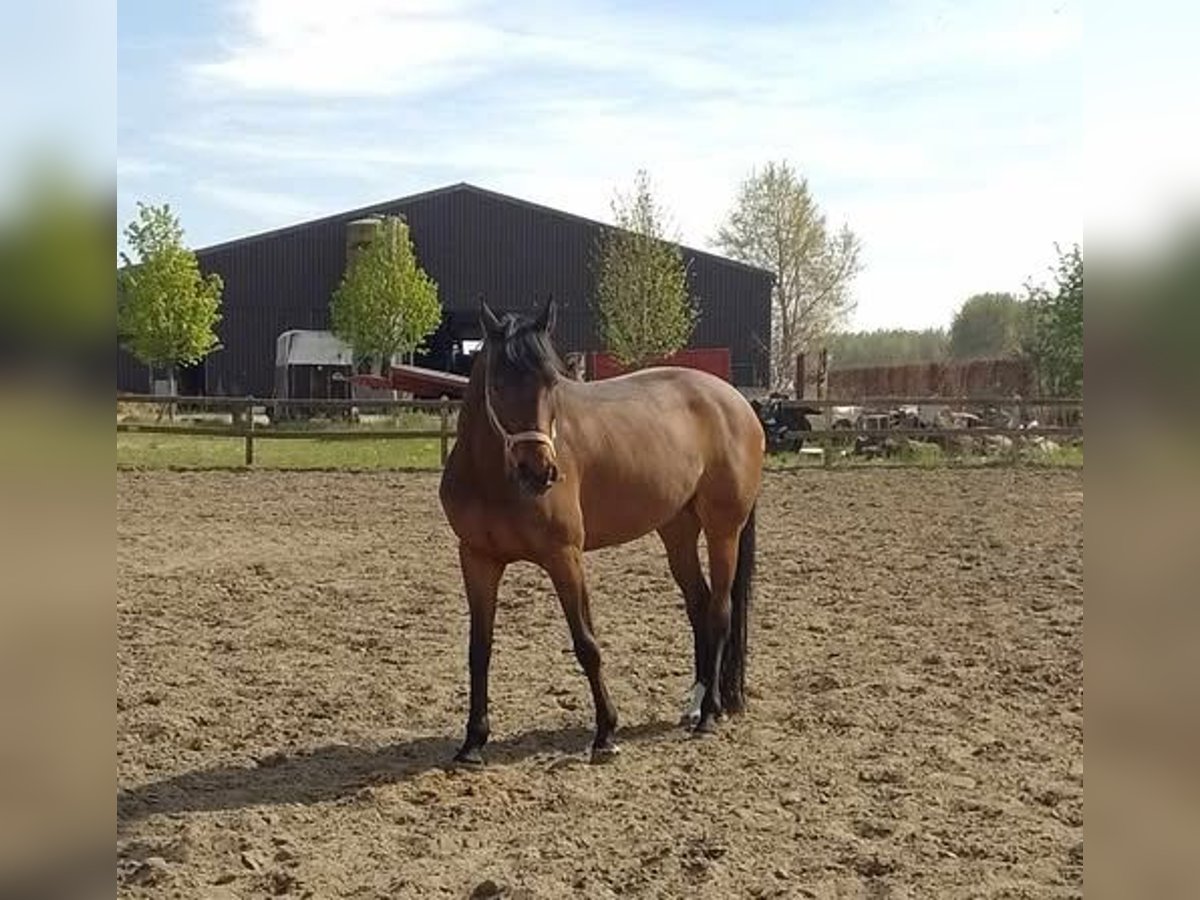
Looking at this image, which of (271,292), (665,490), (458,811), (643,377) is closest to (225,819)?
(458,811)

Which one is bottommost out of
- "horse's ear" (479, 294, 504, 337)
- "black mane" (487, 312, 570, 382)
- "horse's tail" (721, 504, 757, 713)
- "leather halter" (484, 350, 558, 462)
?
"horse's tail" (721, 504, 757, 713)

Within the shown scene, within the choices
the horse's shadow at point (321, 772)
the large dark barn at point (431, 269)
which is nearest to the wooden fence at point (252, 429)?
the horse's shadow at point (321, 772)

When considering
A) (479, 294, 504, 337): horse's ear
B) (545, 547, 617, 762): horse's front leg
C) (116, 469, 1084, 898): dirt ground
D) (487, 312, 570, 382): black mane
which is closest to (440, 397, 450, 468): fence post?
(116, 469, 1084, 898): dirt ground

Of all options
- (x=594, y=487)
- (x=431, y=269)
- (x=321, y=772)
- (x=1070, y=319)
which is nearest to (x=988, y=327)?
(x=431, y=269)

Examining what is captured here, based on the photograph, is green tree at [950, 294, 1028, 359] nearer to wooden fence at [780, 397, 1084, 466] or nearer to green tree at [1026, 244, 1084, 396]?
wooden fence at [780, 397, 1084, 466]

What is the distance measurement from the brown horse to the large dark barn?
29.2 m

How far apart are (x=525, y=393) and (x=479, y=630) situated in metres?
1.04

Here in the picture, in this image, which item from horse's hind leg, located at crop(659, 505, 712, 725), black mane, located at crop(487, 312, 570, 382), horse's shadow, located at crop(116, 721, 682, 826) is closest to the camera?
horse's shadow, located at crop(116, 721, 682, 826)

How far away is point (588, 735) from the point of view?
4.91 metres

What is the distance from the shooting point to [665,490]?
503 cm

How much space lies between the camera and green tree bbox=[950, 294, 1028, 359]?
22.8 meters

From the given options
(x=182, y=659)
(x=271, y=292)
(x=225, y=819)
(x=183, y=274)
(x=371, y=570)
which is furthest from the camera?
(x=271, y=292)

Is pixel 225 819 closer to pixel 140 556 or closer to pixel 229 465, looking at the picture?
pixel 140 556
